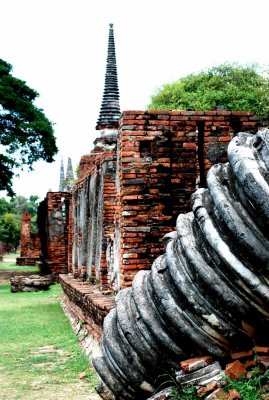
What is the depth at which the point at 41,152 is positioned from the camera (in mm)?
22672

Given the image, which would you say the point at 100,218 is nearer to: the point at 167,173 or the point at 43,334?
the point at 43,334

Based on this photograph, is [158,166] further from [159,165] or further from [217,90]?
[217,90]

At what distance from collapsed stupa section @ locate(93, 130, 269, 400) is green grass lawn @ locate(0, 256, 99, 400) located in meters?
1.57

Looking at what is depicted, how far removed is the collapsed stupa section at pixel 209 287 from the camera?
2.97m

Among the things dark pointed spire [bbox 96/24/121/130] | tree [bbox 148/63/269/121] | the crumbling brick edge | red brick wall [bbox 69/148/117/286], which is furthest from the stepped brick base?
tree [bbox 148/63/269/121]

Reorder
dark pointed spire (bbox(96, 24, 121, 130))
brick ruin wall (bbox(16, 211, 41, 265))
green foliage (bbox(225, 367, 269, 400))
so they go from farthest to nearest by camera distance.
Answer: brick ruin wall (bbox(16, 211, 41, 265)), dark pointed spire (bbox(96, 24, 121, 130)), green foliage (bbox(225, 367, 269, 400))

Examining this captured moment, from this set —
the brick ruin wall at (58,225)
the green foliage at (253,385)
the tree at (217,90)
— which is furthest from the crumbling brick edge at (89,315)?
the tree at (217,90)

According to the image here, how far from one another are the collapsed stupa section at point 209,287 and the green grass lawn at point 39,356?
5.16 feet

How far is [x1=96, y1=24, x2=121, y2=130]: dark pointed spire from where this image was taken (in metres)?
23.6

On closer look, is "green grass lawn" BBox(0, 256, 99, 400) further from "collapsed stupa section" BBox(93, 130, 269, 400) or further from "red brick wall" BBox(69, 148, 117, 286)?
"collapsed stupa section" BBox(93, 130, 269, 400)

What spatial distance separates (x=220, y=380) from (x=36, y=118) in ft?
66.0

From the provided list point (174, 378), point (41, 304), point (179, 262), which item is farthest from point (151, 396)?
point (41, 304)

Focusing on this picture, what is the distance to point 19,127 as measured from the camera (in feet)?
71.6

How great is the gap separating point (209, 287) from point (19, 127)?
64.2 feet
